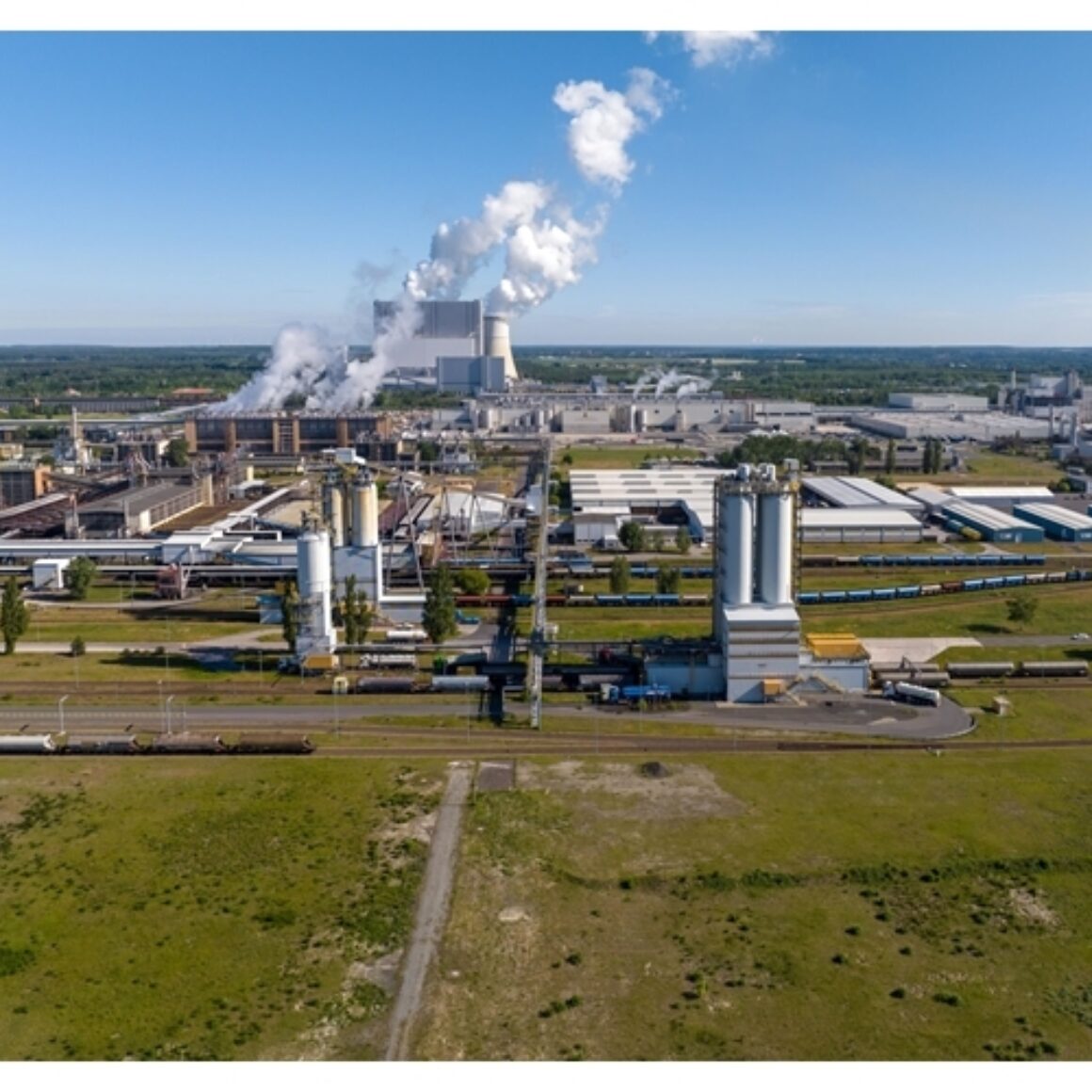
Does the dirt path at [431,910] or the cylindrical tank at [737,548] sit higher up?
the cylindrical tank at [737,548]

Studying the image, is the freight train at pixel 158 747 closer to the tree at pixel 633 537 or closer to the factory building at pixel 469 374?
the tree at pixel 633 537

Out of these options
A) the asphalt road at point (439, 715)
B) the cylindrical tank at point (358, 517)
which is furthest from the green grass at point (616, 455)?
the asphalt road at point (439, 715)

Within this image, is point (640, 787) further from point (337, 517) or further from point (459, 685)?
point (337, 517)

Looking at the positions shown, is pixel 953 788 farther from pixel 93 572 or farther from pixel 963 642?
pixel 93 572

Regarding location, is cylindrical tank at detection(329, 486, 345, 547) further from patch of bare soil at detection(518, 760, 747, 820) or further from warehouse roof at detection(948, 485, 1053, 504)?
warehouse roof at detection(948, 485, 1053, 504)

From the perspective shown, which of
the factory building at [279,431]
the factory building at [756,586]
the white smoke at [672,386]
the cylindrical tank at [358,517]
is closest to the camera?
the factory building at [756,586]

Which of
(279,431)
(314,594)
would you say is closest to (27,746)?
(314,594)

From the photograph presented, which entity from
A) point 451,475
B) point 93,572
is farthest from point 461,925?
point 451,475
